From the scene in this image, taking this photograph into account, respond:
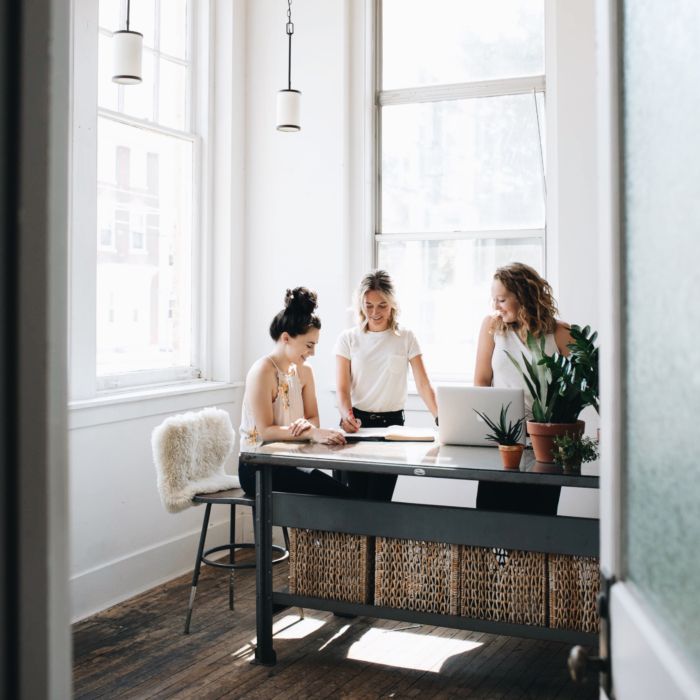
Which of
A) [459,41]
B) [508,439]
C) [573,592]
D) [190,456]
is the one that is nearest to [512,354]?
[508,439]

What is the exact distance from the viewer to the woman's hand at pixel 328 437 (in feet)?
11.4

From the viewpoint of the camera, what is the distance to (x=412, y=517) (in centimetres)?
322

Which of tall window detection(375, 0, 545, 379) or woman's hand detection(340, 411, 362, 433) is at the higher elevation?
tall window detection(375, 0, 545, 379)

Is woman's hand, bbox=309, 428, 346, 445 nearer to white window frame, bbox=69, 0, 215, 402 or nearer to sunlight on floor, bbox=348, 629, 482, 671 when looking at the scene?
sunlight on floor, bbox=348, 629, 482, 671

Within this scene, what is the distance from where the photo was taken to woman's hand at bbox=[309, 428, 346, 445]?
11.4 feet

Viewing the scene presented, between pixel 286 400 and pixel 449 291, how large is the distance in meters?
1.55

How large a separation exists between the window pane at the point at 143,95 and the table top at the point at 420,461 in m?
2.14

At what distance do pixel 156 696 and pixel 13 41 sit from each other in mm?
2803

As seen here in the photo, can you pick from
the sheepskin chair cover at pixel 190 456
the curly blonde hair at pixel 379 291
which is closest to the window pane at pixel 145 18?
the curly blonde hair at pixel 379 291

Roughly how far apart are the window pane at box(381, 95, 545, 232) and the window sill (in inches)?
55.9

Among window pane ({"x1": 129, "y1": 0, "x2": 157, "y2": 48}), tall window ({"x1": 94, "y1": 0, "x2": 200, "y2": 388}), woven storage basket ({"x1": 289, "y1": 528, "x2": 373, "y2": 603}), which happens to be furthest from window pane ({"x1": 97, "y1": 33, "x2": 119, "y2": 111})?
woven storage basket ({"x1": 289, "y1": 528, "x2": 373, "y2": 603})

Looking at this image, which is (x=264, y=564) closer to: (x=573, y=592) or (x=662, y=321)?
(x=573, y=592)

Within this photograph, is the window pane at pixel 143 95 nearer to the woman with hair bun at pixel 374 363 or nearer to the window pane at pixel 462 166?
the window pane at pixel 462 166

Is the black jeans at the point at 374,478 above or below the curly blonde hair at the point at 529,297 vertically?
below
